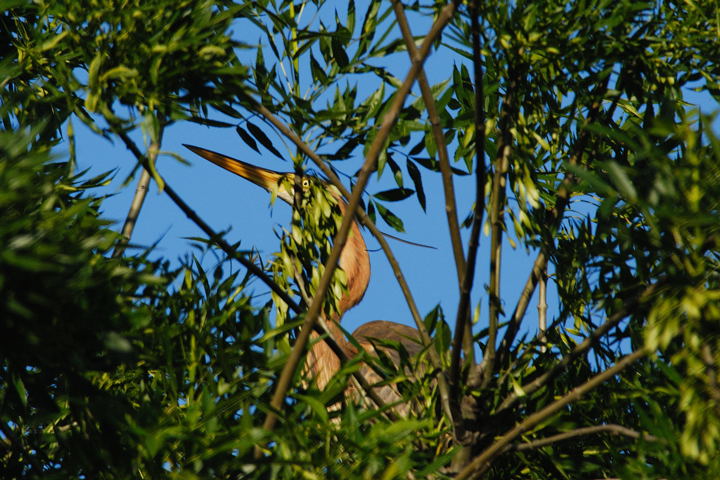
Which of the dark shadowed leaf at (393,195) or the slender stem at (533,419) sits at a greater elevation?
the dark shadowed leaf at (393,195)

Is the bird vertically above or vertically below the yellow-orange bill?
below

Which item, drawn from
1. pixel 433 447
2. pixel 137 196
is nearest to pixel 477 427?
pixel 433 447

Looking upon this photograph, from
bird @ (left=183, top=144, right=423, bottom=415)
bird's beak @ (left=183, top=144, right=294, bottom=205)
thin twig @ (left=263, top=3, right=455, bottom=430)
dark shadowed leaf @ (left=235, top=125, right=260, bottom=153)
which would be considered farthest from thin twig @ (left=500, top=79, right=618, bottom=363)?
bird's beak @ (left=183, top=144, right=294, bottom=205)

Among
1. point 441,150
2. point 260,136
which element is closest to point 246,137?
point 260,136

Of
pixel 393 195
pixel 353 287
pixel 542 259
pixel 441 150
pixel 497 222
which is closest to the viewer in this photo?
pixel 441 150

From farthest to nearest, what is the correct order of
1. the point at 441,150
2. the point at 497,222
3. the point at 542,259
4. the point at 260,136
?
the point at 260,136, the point at 542,259, the point at 497,222, the point at 441,150

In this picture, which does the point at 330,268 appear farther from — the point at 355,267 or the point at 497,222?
the point at 355,267

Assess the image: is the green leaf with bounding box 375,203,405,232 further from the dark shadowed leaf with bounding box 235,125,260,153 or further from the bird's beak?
the bird's beak

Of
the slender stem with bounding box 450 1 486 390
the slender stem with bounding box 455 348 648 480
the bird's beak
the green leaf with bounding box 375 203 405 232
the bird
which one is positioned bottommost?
the slender stem with bounding box 455 348 648 480

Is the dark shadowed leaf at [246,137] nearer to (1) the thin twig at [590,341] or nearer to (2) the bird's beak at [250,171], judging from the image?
(1) the thin twig at [590,341]

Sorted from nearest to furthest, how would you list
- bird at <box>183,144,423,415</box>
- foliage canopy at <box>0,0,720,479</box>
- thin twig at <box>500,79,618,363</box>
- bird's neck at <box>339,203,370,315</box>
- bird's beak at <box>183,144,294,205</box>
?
foliage canopy at <box>0,0,720,479</box> → thin twig at <box>500,79,618,363</box> → bird at <box>183,144,423,415</box> → bird's neck at <box>339,203,370,315</box> → bird's beak at <box>183,144,294,205</box>

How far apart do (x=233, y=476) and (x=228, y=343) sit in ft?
1.25

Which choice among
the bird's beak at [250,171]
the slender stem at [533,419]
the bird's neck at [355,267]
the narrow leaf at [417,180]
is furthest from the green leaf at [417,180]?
the bird's beak at [250,171]

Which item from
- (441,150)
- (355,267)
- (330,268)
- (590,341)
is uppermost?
(355,267)
